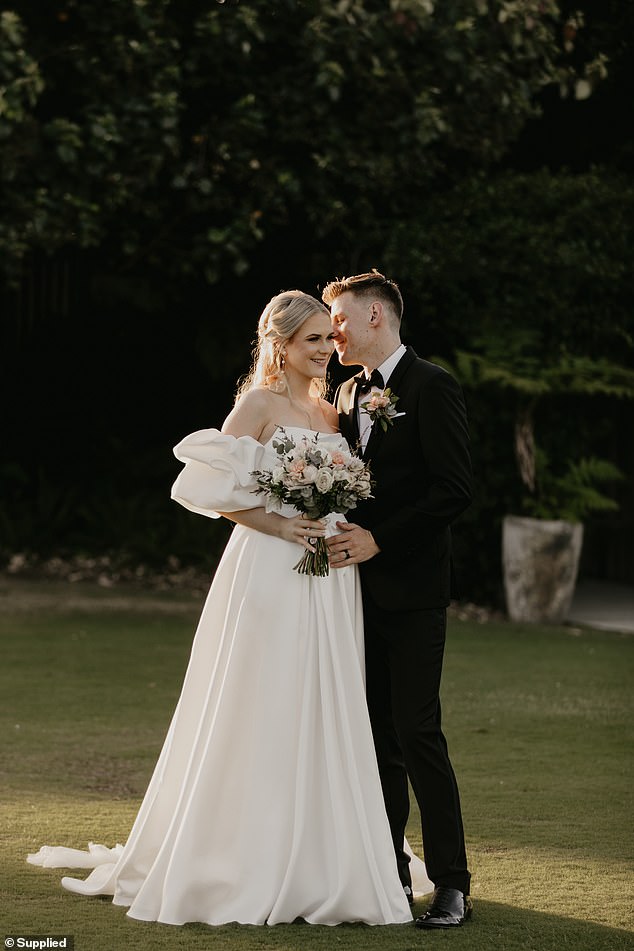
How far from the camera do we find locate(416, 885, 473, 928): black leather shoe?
4637 millimetres

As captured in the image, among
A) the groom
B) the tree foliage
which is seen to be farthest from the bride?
the tree foliage

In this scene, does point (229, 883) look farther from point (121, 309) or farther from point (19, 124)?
point (121, 309)

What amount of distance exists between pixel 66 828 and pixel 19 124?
6.65 metres

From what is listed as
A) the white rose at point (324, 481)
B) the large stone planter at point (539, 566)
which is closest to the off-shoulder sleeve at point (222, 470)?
the white rose at point (324, 481)

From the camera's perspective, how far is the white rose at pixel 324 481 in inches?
177

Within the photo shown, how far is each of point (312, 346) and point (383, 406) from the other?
43 cm

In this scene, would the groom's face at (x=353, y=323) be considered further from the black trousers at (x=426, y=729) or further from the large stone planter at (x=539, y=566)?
the large stone planter at (x=539, y=566)

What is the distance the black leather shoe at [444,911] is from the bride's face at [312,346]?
1780mm

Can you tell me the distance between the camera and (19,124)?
35.9 feet

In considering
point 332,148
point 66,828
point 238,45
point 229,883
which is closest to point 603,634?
point 332,148

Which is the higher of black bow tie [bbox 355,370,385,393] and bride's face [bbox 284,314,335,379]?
bride's face [bbox 284,314,335,379]

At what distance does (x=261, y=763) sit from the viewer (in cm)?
475
